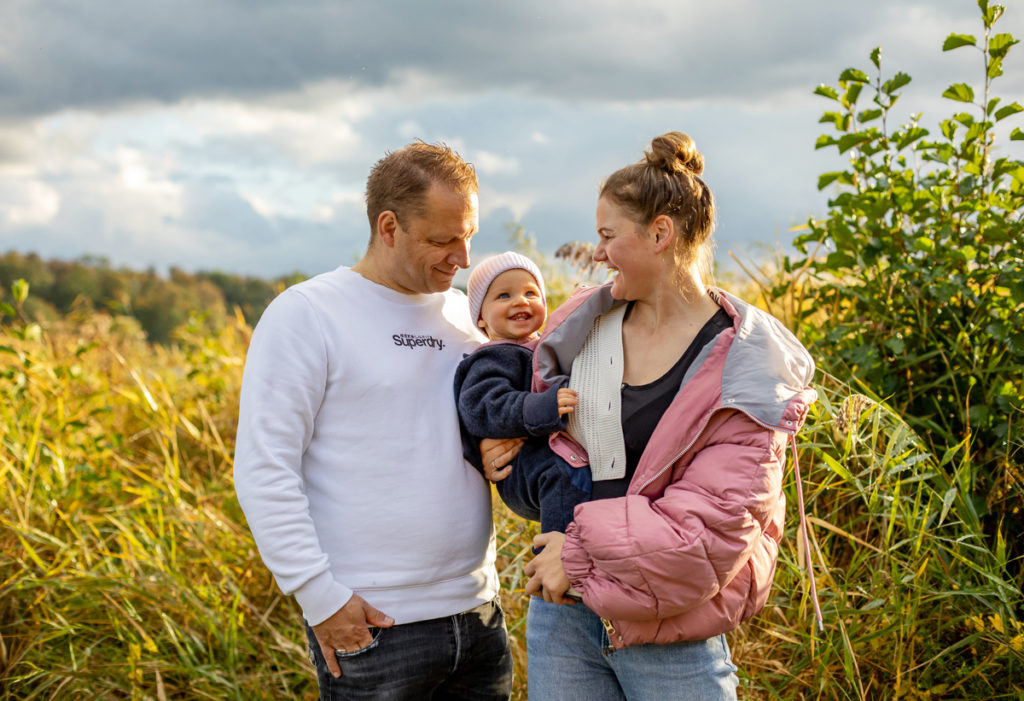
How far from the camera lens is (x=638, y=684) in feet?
6.77

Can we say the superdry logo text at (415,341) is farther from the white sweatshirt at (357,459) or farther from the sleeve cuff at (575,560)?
the sleeve cuff at (575,560)

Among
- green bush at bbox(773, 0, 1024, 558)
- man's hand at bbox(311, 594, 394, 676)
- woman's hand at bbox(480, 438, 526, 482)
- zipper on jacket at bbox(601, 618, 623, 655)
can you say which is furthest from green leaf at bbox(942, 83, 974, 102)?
man's hand at bbox(311, 594, 394, 676)

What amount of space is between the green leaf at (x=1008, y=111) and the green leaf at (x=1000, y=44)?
0.20m

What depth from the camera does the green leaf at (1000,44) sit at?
3322 millimetres

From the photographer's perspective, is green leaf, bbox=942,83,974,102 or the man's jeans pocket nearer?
the man's jeans pocket

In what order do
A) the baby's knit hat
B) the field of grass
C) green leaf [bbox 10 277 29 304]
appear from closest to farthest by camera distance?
the baby's knit hat < the field of grass < green leaf [bbox 10 277 29 304]

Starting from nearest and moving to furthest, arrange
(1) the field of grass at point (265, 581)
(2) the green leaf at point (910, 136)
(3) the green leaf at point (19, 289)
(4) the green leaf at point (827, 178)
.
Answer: (1) the field of grass at point (265, 581) → (2) the green leaf at point (910, 136) → (4) the green leaf at point (827, 178) → (3) the green leaf at point (19, 289)

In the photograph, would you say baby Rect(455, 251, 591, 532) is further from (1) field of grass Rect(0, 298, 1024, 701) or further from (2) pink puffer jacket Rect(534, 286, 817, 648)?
(1) field of grass Rect(0, 298, 1024, 701)

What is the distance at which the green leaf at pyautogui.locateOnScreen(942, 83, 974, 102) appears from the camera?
11.2 ft

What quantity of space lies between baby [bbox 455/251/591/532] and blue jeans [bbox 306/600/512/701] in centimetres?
36

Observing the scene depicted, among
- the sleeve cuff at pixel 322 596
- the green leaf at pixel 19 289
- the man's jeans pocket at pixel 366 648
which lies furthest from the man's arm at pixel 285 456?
the green leaf at pixel 19 289

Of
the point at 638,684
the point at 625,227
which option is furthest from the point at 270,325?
the point at 638,684

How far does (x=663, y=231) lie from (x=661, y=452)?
0.53 m

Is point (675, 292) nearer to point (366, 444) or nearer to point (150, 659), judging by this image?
point (366, 444)
